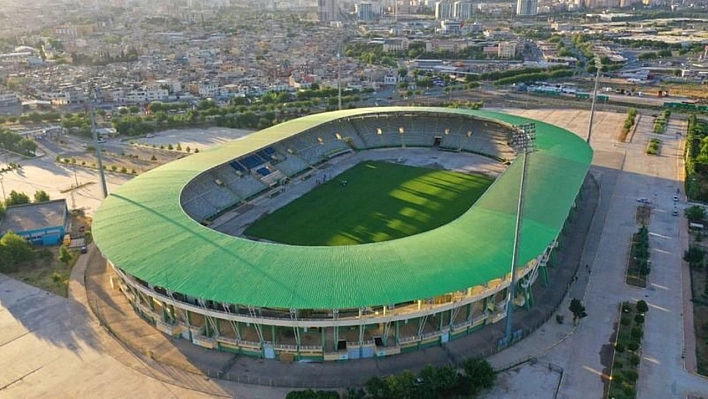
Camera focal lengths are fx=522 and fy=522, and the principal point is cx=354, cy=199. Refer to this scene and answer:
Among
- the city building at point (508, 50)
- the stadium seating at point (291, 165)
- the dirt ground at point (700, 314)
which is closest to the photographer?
the dirt ground at point (700, 314)

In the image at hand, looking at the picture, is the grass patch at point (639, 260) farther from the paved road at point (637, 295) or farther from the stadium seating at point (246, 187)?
the stadium seating at point (246, 187)

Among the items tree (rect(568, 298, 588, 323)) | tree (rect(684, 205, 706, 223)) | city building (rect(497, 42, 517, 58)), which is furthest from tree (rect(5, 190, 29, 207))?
city building (rect(497, 42, 517, 58))

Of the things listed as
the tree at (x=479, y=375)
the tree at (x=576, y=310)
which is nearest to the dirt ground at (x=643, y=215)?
the tree at (x=576, y=310)

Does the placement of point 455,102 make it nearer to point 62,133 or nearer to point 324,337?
point 62,133

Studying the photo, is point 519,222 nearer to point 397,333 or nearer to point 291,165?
point 397,333

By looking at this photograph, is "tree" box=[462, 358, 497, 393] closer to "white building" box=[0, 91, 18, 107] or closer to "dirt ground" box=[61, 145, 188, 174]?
"dirt ground" box=[61, 145, 188, 174]

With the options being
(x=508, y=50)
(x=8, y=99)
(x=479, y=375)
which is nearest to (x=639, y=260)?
(x=479, y=375)
